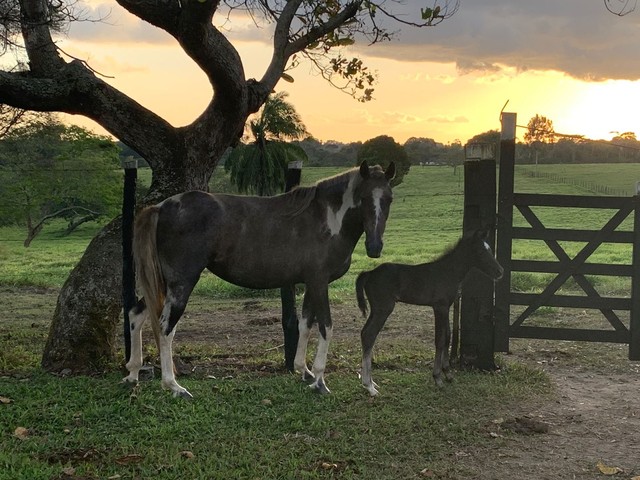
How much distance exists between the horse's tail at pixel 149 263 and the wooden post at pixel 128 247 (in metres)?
0.73

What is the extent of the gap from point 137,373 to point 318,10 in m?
5.93

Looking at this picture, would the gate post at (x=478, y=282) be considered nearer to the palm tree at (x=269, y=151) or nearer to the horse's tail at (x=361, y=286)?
the horse's tail at (x=361, y=286)

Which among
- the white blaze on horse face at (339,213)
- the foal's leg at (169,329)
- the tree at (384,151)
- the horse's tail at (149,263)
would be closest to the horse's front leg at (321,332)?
the white blaze on horse face at (339,213)

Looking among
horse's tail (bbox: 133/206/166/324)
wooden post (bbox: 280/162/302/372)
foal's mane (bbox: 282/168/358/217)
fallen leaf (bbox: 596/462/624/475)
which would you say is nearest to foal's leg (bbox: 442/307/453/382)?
wooden post (bbox: 280/162/302/372)

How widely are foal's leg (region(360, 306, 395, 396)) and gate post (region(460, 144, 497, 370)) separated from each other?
136cm

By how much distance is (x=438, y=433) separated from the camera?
6.14 meters

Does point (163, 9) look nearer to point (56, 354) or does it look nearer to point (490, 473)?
point (56, 354)

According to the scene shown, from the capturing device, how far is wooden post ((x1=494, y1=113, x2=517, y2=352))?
326 inches

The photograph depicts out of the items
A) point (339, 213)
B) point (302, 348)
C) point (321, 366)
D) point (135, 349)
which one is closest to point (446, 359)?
point (321, 366)

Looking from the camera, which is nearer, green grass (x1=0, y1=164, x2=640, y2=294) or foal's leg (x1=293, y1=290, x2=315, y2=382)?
foal's leg (x1=293, y1=290, x2=315, y2=382)

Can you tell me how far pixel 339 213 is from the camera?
7.36 metres

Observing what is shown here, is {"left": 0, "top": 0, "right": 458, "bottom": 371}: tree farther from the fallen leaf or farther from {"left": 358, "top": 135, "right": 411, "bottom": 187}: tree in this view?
{"left": 358, "top": 135, "right": 411, "bottom": 187}: tree

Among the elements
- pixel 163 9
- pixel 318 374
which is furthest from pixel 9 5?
pixel 318 374

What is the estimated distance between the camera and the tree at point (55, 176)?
46.0m
